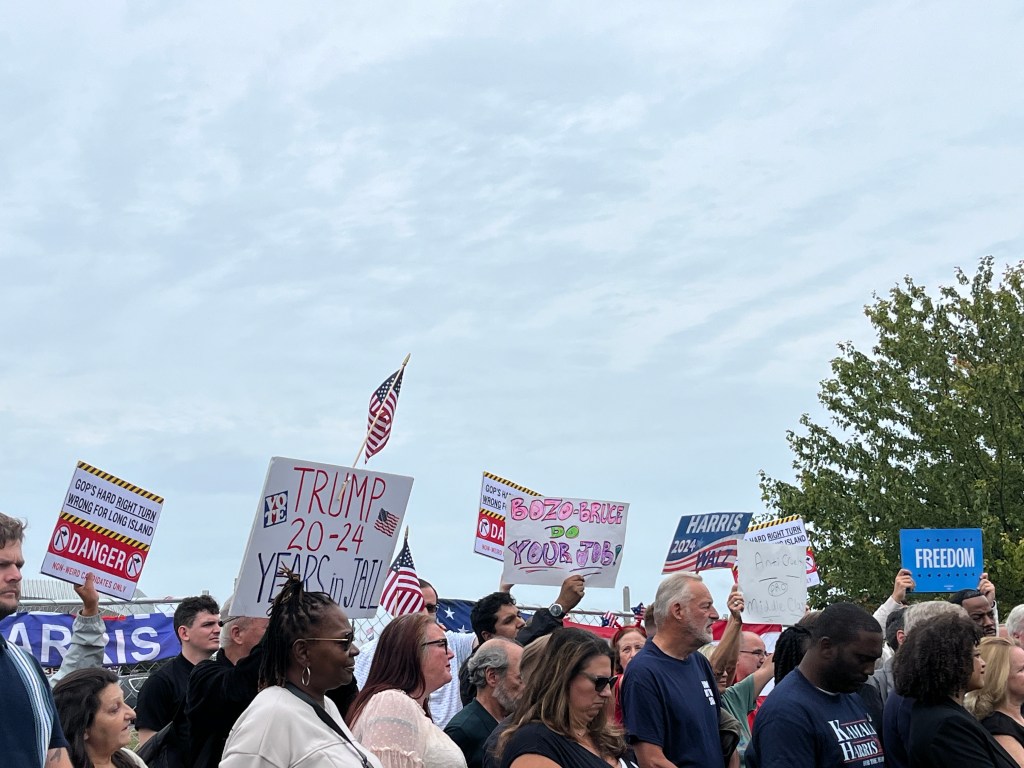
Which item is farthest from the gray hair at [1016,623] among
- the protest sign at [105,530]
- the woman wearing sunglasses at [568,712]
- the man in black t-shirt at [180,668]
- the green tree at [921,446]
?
Result: the green tree at [921,446]

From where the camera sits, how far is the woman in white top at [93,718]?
548 cm

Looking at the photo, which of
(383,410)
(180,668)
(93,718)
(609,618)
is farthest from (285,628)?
(609,618)

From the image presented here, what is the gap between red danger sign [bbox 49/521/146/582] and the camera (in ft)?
33.8

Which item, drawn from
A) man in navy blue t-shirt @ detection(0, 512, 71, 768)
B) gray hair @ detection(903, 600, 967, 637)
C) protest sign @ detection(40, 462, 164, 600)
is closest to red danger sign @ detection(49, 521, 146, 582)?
protest sign @ detection(40, 462, 164, 600)

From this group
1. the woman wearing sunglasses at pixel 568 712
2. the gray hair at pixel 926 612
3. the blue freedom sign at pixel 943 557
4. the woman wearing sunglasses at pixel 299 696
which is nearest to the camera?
the woman wearing sunglasses at pixel 299 696

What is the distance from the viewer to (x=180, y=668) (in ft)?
23.4

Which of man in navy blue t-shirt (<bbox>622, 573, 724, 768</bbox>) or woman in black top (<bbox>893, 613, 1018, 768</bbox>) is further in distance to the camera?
man in navy blue t-shirt (<bbox>622, 573, 724, 768</bbox>)

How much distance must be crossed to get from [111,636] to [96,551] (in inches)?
107

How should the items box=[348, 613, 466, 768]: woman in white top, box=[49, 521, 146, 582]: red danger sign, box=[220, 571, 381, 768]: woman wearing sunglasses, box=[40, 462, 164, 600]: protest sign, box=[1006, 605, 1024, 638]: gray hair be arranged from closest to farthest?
box=[220, 571, 381, 768]: woman wearing sunglasses, box=[348, 613, 466, 768]: woman in white top, box=[1006, 605, 1024, 638]: gray hair, box=[49, 521, 146, 582]: red danger sign, box=[40, 462, 164, 600]: protest sign

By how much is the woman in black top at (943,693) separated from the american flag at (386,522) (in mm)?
2574

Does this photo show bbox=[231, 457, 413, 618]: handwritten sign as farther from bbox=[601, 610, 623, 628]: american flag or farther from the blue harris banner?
bbox=[601, 610, 623, 628]: american flag

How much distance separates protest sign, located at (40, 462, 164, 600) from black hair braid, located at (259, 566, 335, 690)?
239 inches

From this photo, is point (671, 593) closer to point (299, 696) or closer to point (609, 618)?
point (299, 696)

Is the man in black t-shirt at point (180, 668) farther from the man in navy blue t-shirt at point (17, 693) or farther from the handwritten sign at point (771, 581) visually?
the handwritten sign at point (771, 581)
